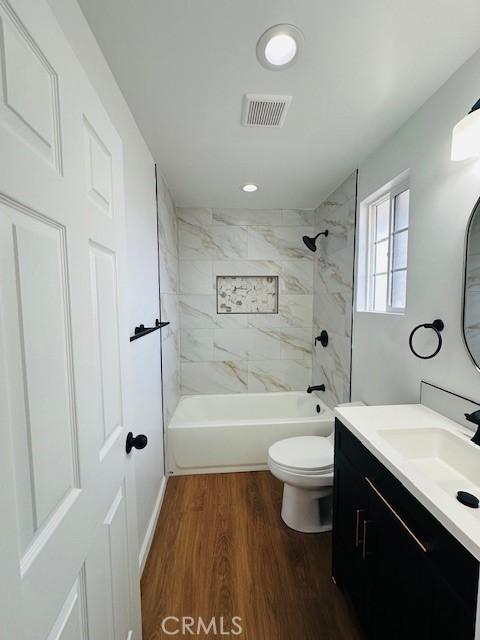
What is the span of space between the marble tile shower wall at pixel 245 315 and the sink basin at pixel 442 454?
1.91 metres

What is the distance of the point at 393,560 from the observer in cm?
90

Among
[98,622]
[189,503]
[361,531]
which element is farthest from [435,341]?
[189,503]

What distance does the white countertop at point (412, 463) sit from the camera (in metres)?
0.65

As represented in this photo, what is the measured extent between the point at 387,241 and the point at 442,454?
1271 millimetres

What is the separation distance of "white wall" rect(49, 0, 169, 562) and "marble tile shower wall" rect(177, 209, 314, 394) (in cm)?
98

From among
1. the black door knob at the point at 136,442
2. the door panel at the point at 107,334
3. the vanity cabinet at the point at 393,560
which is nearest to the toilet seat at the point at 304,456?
the vanity cabinet at the point at 393,560

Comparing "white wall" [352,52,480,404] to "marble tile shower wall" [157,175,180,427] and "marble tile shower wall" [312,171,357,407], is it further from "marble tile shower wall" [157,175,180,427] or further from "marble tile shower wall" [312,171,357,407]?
"marble tile shower wall" [157,175,180,427]

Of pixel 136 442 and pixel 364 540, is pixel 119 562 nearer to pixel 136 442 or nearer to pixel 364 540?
pixel 136 442

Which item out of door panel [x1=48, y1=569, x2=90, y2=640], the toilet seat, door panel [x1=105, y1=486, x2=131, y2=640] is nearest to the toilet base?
the toilet seat

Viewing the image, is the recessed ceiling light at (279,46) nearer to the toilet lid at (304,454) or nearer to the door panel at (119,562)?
the door panel at (119,562)

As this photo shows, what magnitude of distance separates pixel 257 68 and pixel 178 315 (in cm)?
213

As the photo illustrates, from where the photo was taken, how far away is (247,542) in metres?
1.63

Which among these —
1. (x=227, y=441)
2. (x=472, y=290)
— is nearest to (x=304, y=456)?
(x=227, y=441)

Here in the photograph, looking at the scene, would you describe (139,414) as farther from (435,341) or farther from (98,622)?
(435,341)
